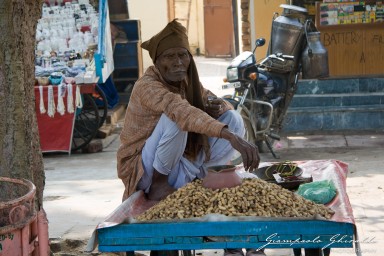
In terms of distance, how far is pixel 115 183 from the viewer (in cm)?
826

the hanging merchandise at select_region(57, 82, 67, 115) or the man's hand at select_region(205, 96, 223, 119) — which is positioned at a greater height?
the man's hand at select_region(205, 96, 223, 119)

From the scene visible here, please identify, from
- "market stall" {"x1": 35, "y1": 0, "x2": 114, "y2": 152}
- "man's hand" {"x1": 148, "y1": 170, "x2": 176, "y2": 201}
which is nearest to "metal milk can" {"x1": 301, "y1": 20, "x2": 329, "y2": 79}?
"market stall" {"x1": 35, "y1": 0, "x2": 114, "y2": 152}

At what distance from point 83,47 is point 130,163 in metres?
6.62

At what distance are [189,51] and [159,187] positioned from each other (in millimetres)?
824

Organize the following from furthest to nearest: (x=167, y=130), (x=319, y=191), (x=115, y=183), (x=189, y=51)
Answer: (x=115, y=183) → (x=189, y=51) → (x=167, y=130) → (x=319, y=191)

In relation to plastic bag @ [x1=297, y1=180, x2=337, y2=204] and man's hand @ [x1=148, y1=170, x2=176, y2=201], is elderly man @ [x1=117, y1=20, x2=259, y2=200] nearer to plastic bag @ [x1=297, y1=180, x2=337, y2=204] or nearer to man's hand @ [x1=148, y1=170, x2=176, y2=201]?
man's hand @ [x1=148, y1=170, x2=176, y2=201]

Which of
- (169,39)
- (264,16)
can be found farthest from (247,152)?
(264,16)

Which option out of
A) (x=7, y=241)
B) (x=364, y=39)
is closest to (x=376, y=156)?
(x=364, y=39)

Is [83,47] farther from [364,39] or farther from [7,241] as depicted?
[7,241]

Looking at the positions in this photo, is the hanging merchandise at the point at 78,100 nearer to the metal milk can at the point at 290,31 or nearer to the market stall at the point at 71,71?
the market stall at the point at 71,71

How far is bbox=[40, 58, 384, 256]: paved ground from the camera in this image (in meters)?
6.21

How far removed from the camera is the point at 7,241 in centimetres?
363

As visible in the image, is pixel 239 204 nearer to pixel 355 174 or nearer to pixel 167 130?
pixel 167 130

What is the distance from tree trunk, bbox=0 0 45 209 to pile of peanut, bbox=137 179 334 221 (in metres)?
0.99
